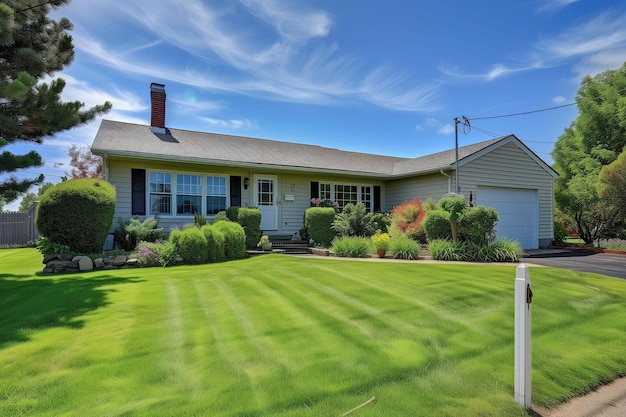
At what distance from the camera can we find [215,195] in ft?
39.4

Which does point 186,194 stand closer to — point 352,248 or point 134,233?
point 134,233

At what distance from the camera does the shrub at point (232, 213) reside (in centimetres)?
1102

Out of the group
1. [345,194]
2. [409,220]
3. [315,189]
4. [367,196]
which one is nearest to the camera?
[409,220]

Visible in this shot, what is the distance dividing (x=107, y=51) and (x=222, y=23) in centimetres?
337

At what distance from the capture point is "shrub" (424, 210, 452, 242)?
996 centimetres

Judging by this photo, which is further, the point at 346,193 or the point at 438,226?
the point at 346,193

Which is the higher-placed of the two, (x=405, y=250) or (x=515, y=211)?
(x=515, y=211)

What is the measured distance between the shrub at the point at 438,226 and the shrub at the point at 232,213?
6277 millimetres

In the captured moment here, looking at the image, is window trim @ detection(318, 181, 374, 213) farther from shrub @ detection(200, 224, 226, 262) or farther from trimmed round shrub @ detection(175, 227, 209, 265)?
trimmed round shrub @ detection(175, 227, 209, 265)

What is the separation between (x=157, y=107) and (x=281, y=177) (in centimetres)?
595

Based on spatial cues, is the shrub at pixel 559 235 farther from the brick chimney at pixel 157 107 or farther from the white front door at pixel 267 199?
the brick chimney at pixel 157 107

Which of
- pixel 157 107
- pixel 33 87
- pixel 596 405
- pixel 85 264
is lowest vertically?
pixel 596 405

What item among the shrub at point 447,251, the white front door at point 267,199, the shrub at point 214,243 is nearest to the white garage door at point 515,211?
the shrub at point 447,251

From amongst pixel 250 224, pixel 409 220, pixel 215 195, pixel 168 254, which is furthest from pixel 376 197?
pixel 168 254
